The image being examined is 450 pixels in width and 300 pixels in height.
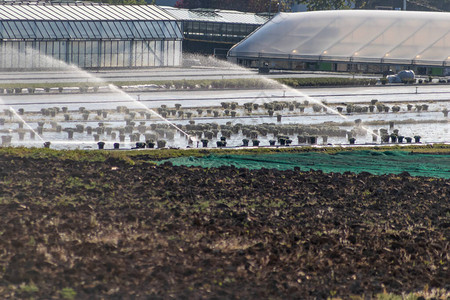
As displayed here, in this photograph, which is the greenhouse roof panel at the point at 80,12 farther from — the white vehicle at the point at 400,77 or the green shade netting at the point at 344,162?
the green shade netting at the point at 344,162

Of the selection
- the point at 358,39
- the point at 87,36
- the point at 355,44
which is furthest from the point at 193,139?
the point at 358,39

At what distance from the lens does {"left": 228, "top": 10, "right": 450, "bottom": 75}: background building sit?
116500 millimetres

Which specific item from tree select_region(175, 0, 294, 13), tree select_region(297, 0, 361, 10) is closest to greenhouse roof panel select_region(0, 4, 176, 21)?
tree select_region(297, 0, 361, 10)

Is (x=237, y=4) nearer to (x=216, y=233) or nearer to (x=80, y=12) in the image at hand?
(x=80, y=12)

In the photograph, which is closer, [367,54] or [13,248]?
[13,248]

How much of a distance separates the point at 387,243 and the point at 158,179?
510 inches

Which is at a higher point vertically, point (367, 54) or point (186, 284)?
point (367, 54)

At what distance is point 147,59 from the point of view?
112 meters

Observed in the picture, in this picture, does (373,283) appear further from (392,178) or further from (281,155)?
(281,155)

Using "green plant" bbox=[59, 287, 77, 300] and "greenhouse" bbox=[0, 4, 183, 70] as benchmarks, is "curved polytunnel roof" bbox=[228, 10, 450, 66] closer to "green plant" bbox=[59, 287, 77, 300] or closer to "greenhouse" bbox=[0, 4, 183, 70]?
"greenhouse" bbox=[0, 4, 183, 70]

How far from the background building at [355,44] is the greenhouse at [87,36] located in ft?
44.2

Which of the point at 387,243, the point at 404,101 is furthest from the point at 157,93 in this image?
the point at 387,243

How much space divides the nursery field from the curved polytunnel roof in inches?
3150

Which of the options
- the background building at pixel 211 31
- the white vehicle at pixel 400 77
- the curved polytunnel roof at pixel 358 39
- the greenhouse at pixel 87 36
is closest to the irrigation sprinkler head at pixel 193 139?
the greenhouse at pixel 87 36
